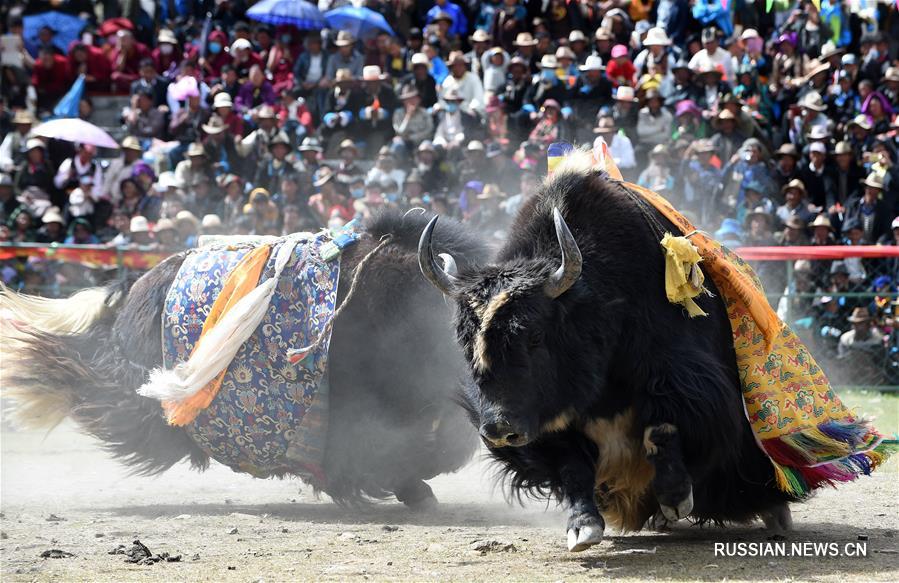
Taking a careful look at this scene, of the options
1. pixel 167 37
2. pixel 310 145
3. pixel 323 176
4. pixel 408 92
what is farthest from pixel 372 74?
pixel 167 37

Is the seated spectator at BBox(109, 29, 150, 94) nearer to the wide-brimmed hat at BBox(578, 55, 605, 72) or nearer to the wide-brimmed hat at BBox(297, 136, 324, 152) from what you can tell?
the wide-brimmed hat at BBox(297, 136, 324, 152)

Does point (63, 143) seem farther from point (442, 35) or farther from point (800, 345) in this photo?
point (800, 345)

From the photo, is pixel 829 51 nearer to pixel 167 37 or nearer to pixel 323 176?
pixel 323 176

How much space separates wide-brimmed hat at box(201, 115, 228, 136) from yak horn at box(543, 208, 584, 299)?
10.3 metres

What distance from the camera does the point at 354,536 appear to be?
5637 millimetres

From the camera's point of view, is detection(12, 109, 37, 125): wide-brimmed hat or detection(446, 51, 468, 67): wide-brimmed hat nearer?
Result: detection(446, 51, 468, 67): wide-brimmed hat

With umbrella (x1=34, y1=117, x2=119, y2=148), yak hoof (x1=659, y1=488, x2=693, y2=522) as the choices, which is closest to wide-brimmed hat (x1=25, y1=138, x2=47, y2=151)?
umbrella (x1=34, y1=117, x2=119, y2=148)

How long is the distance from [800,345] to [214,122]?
34.6 ft

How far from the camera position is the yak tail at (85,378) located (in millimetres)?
6730

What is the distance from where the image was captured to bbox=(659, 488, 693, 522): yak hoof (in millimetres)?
4836

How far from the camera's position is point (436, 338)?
6219 mm

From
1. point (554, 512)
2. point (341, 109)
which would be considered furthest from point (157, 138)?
point (554, 512)

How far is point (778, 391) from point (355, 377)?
2.17 m

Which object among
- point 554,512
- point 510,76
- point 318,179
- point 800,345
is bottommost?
point 554,512
